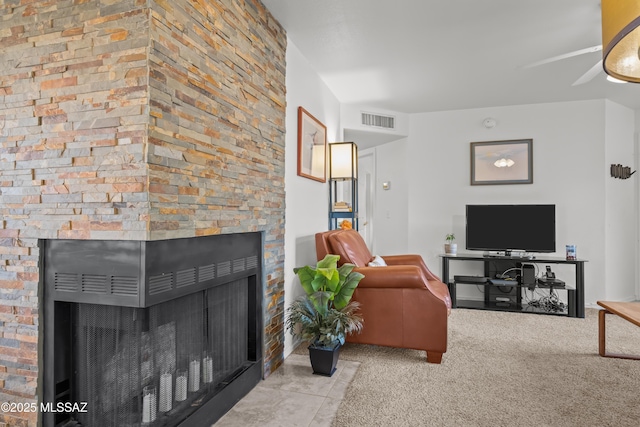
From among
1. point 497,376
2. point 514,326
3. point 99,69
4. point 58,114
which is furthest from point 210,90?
point 514,326

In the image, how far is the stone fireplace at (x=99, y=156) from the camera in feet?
4.98

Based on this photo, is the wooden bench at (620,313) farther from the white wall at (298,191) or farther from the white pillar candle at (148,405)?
the white pillar candle at (148,405)

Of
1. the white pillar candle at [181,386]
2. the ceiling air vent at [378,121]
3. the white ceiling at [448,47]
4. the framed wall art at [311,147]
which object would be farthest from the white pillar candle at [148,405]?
the ceiling air vent at [378,121]

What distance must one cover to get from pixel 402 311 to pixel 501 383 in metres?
0.77

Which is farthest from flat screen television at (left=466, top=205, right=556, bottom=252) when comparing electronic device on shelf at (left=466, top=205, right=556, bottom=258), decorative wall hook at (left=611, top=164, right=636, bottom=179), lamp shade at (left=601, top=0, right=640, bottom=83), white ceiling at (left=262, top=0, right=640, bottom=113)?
lamp shade at (left=601, top=0, right=640, bottom=83)

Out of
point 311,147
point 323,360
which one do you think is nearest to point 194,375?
point 323,360

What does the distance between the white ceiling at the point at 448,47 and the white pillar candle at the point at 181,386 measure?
7.75 ft

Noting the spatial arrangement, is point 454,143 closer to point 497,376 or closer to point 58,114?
point 497,376

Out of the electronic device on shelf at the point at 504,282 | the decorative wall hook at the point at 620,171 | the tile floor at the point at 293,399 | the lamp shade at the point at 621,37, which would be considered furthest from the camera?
the decorative wall hook at the point at 620,171

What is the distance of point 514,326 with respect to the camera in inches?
148

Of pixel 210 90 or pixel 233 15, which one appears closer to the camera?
pixel 210 90

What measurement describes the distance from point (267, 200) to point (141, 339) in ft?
4.08

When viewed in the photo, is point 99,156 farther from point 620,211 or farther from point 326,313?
point 620,211

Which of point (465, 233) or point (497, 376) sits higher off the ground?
point (465, 233)
